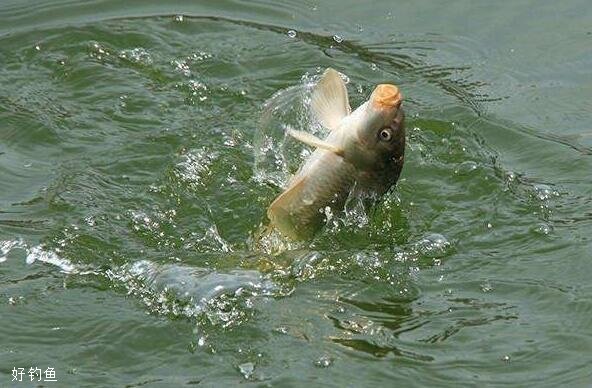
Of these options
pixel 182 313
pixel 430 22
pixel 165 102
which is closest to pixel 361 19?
pixel 430 22

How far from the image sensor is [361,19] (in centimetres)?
796

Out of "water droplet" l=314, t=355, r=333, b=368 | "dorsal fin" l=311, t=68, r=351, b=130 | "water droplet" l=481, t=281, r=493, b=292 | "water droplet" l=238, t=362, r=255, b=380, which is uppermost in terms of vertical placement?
"dorsal fin" l=311, t=68, r=351, b=130

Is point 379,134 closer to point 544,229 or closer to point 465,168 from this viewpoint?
point 544,229

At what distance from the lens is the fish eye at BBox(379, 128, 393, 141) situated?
5012mm

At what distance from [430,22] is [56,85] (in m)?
2.28

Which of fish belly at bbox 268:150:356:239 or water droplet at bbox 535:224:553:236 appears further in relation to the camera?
water droplet at bbox 535:224:553:236

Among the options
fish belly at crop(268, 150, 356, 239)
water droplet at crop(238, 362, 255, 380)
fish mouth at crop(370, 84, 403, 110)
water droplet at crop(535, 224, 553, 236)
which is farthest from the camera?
water droplet at crop(535, 224, 553, 236)

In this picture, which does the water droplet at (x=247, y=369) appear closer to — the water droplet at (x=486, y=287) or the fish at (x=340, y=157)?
the fish at (x=340, y=157)

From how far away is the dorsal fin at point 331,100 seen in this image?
17.0 ft

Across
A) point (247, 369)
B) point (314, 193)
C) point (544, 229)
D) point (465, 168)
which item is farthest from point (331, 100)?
point (465, 168)

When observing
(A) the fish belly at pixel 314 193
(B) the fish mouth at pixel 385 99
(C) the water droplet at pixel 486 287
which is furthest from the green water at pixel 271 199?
(B) the fish mouth at pixel 385 99

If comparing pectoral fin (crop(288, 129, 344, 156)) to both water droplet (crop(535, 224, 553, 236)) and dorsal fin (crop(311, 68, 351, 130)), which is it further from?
water droplet (crop(535, 224, 553, 236))

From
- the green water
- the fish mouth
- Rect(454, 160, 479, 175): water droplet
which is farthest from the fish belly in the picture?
Rect(454, 160, 479, 175): water droplet

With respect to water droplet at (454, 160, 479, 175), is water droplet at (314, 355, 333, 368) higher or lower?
lower
